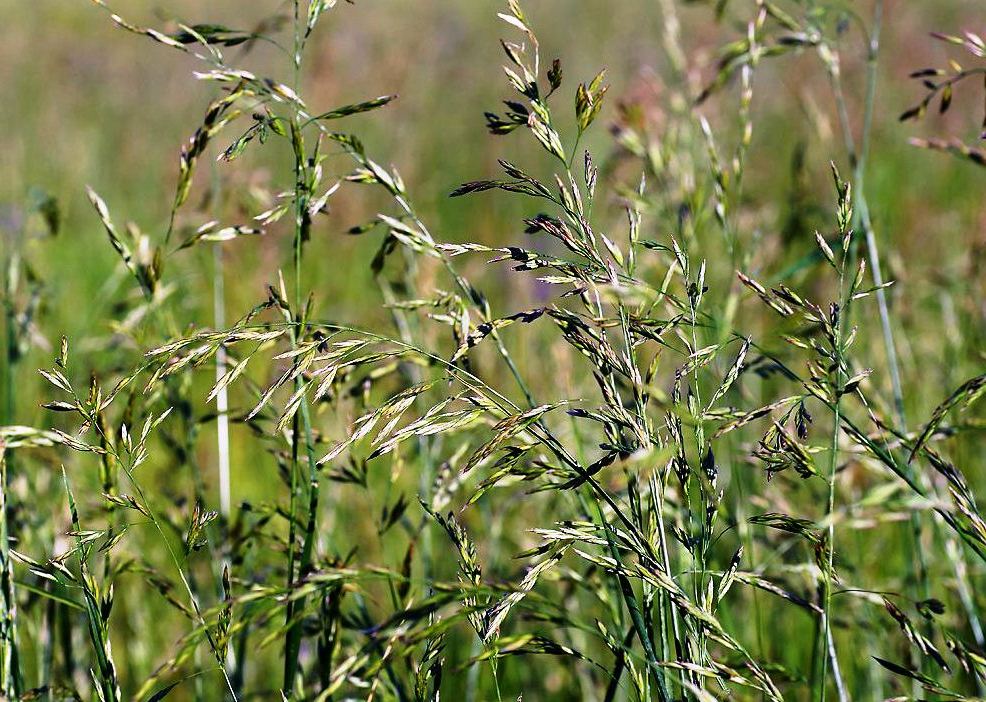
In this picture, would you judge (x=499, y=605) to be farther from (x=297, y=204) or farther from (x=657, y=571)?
(x=297, y=204)

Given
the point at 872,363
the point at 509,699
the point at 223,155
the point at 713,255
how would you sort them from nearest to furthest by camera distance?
the point at 223,155 → the point at 509,699 → the point at 872,363 → the point at 713,255

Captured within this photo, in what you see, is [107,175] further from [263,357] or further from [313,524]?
[313,524]

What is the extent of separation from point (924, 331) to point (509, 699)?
2.29 m

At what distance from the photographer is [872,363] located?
8.71 feet

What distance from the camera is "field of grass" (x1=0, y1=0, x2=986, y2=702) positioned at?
1.02 metres

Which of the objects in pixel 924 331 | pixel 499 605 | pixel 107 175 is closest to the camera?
pixel 499 605

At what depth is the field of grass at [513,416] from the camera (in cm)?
102

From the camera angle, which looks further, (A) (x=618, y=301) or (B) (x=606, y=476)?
(B) (x=606, y=476)

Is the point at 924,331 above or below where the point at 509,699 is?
above

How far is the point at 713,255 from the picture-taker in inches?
156

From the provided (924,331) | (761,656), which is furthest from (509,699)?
(924,331)

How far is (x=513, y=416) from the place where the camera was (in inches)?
37.9

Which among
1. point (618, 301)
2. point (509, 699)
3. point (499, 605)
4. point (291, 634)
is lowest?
point (509, 699)

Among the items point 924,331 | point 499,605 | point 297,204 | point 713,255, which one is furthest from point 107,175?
point 499,605
